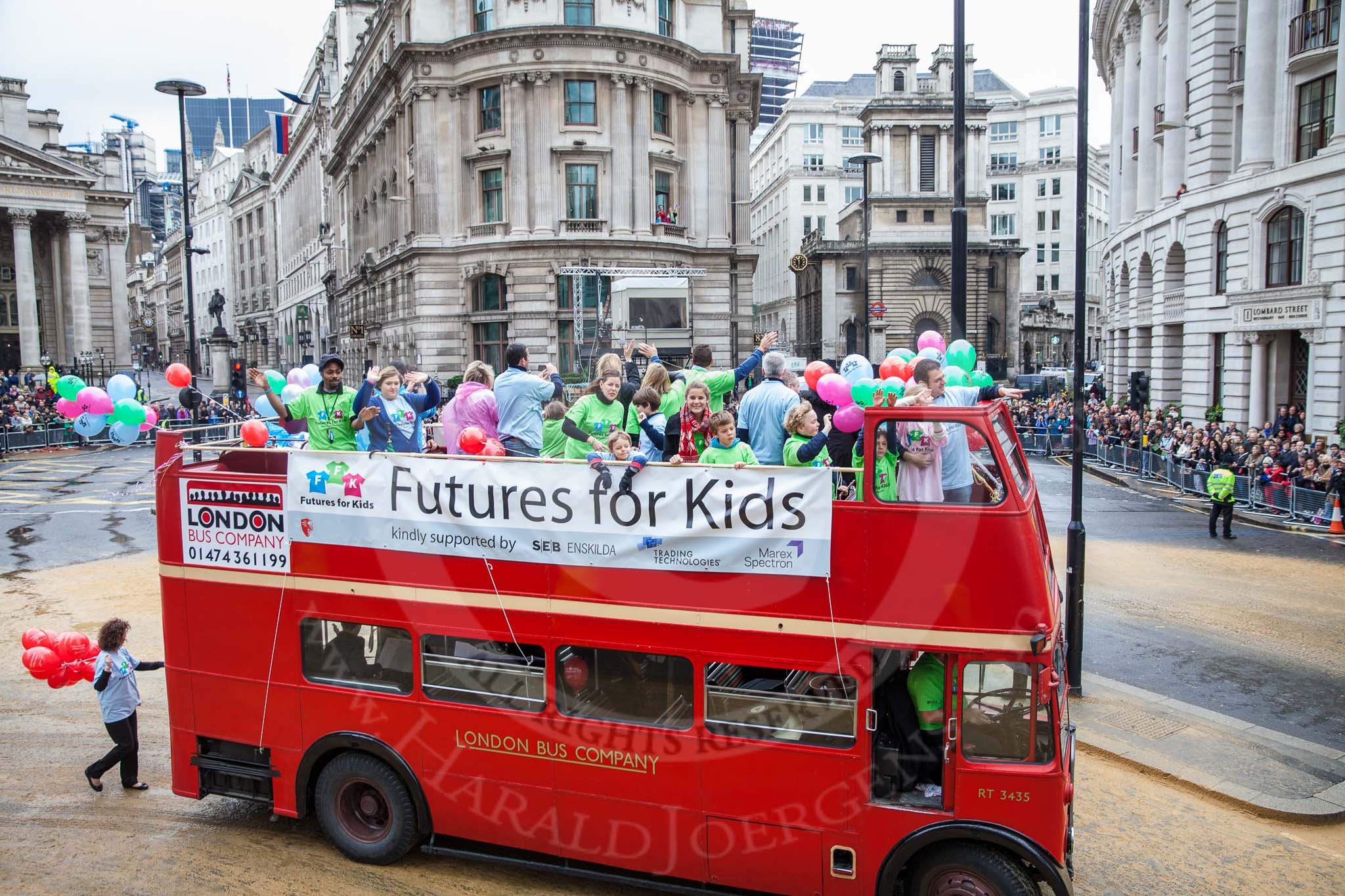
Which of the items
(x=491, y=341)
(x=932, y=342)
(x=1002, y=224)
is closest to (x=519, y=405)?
(x=932, y=342)

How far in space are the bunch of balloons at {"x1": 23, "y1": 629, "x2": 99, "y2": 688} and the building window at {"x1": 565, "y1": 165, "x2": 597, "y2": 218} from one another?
34.9m

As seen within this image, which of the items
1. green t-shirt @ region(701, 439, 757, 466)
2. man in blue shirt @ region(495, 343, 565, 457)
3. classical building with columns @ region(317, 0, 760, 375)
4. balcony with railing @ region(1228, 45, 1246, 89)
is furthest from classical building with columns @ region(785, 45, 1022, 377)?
green t-shirt @ region(701, 439, 757, 466)

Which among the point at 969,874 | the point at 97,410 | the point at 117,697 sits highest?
the point at 97,410

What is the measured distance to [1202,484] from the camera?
1045 inches

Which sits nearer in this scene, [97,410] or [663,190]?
[97,410]

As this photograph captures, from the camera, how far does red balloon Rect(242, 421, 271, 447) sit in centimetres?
869

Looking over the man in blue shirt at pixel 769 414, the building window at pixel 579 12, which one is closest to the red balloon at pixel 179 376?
the man in blue shirt at pixel 769 414

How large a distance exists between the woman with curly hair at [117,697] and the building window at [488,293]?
35075 mm

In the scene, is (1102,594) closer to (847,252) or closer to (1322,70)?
(1322,70)

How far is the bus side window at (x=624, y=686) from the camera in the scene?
702 cm

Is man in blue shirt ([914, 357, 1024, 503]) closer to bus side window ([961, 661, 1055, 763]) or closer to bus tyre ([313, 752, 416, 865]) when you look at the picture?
bus side window ([961, 661, 1055, 763])

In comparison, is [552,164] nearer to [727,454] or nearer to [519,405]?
[519,405]

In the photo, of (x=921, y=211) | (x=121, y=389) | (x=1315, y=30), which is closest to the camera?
(x=121, y=389)

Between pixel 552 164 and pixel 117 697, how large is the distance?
35536 millimetres
